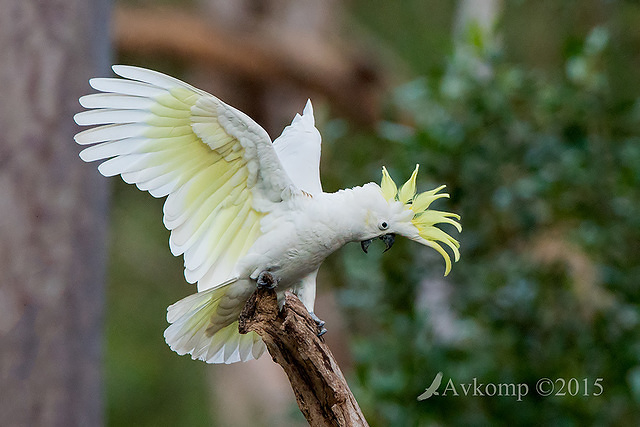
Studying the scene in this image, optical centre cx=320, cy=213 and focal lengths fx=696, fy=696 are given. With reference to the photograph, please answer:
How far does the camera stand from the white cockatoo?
1.24 metres

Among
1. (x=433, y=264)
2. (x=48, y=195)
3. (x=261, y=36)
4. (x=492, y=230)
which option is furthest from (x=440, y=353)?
(x=261, y=36)

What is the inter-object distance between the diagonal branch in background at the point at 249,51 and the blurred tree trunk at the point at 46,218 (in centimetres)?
213

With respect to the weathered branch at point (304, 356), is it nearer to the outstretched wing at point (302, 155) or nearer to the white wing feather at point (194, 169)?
the white wing feather at point (194, 169)

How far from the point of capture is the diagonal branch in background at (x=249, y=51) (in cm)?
453

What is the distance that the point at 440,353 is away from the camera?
210 cm

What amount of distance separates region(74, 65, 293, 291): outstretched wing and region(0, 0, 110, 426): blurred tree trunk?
45.7 inches

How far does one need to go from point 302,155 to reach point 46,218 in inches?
49.1

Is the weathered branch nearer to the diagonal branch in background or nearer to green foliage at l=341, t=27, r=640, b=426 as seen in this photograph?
green foliage at l=341, t=27, r=640, b=426

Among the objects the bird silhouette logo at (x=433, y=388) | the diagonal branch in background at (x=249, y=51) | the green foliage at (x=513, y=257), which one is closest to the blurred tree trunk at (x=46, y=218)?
the green foliage at (x=513, y=257)

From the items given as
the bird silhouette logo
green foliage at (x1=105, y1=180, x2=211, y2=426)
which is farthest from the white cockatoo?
green foliage at (x1=105, y1=180, x2=211, y2=426)

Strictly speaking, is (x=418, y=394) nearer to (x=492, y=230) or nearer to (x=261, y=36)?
(x=492, y=230)

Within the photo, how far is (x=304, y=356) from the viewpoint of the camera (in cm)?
127

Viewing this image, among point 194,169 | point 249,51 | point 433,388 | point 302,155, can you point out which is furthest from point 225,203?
point 249,51

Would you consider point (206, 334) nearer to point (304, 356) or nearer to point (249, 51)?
point (304, 356)
